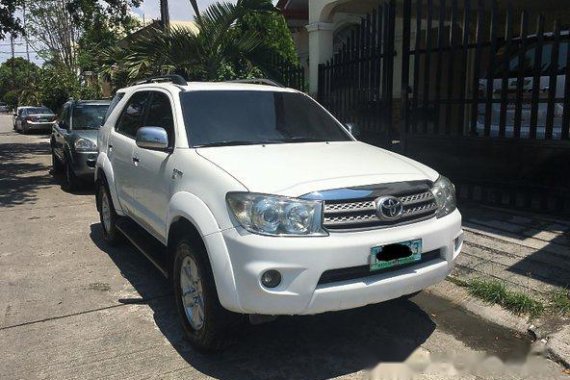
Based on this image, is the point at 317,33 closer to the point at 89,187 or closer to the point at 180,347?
the point at 89,187

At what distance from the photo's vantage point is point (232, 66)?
1170cm

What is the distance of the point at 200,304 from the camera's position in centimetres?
353

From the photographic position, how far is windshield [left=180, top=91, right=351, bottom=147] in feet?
13.7

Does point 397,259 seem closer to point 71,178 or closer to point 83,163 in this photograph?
point 83,163

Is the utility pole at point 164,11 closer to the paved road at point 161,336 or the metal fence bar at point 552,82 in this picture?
→ the paved road at point 161,336

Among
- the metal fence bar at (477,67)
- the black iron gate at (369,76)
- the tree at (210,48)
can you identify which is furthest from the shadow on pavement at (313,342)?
the tree at (210,48)

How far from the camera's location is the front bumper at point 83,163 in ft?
31.8

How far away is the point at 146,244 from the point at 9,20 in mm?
13943

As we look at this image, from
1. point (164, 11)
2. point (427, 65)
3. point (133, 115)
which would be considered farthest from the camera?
point (164, 11)

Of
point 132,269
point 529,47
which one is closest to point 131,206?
point 132,269

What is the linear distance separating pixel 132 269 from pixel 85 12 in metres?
13.5

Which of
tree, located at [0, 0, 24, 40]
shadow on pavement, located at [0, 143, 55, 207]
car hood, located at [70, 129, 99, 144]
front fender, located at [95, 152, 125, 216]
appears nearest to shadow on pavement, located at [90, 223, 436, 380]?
front fender, located at [95, 152, 125, 216]

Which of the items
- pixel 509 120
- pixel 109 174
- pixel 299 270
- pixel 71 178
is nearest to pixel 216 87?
pixel 109 174

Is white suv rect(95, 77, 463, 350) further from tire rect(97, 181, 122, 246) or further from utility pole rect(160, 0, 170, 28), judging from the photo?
utility pole rect(160, 0, 170, 28)
